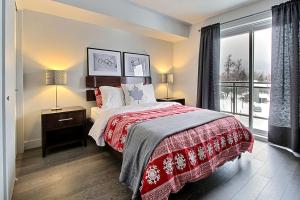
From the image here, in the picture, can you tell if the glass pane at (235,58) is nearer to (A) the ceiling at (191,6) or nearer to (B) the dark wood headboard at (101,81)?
(A) the ceiling at (191,6)

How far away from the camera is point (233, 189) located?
1679 mm

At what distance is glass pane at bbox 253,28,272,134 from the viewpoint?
3.12 metres

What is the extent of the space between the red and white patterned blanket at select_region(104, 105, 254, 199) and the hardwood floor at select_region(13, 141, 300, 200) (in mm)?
190

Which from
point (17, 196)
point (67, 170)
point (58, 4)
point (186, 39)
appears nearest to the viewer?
point (17, 196)

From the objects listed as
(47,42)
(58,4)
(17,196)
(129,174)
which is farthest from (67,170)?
(58,4)

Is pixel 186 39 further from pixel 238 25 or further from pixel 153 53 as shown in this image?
pixel 238 25

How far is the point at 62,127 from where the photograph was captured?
8.53 feet

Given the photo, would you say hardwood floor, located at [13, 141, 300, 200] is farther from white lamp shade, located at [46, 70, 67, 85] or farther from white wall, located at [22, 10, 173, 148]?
white lamp shade, located at [46, 70, 67, 85]

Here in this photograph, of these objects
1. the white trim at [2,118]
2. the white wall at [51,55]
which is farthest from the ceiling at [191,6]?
the white trim at [2,118]

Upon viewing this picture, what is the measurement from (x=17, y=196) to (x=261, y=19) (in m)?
4.21

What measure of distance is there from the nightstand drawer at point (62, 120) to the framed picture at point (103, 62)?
922mm

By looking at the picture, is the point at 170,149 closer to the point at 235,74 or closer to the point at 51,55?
the point at 51,55

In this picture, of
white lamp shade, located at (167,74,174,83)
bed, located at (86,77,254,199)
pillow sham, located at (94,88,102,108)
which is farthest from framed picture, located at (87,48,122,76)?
bed, located at (86,77,254,199)

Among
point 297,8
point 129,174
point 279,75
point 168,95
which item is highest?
point 297,8
